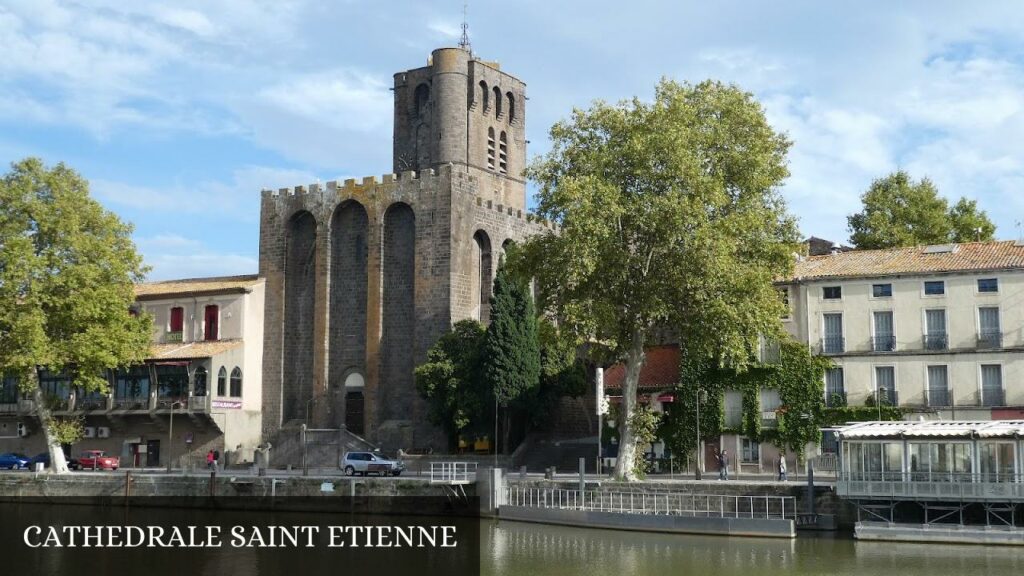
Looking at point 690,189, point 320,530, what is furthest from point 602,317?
point 320,530

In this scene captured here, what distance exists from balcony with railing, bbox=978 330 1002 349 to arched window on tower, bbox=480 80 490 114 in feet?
126

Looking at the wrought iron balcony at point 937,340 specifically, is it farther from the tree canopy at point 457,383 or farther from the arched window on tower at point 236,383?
the arched window on tower at point 236,383

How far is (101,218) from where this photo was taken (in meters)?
54.9

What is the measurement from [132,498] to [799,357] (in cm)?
2871

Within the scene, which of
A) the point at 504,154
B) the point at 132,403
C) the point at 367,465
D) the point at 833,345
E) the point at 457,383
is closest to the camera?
the point at 833,345

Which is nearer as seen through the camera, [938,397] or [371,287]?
[938,397]

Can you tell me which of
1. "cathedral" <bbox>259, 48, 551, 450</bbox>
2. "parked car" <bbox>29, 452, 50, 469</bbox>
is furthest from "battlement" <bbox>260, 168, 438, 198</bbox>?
"parked car" <bbox>29, 452, 50, 469</bbox>

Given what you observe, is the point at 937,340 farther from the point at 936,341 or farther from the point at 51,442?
the point at 51,442

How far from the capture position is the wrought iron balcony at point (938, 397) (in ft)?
149

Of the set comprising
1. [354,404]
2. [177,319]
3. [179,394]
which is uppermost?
[177,319]

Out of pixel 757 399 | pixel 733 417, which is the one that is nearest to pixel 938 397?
pixel 757 399

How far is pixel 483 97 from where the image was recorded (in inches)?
2960

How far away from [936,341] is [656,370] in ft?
40.4

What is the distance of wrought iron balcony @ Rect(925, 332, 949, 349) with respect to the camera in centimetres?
4591
